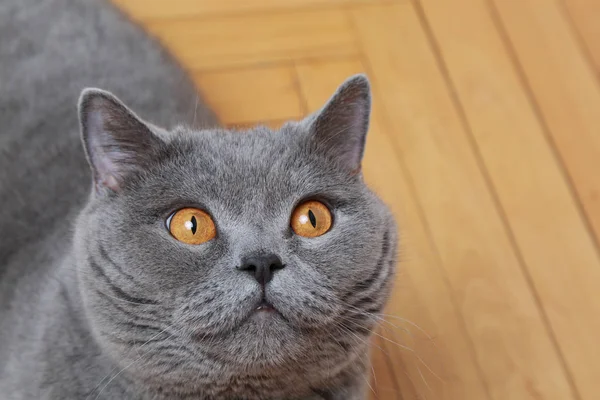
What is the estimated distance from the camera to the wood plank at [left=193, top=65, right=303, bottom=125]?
1642mm

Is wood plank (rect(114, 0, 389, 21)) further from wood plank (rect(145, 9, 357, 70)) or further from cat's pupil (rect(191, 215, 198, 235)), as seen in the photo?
cat's pupil (rect(191, 215, 198, 235))

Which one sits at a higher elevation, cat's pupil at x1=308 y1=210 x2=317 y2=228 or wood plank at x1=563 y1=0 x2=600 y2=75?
wood plank at x1=563 y1=0 x2=600 y2=75

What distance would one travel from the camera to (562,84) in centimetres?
170

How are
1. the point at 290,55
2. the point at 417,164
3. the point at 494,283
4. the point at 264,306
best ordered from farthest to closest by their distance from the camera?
the point at 290,55 < the point at 417,164 < the point at 494,283 < the point at 264,306

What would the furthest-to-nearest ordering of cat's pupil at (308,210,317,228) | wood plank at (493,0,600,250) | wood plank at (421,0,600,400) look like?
1. wood plank at (493,0,600,250)
2. wood plank at (421,0,600,400)
3. cat's pupil at (308,210,317,228)

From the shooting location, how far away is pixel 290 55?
1.73 m

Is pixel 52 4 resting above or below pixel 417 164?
above

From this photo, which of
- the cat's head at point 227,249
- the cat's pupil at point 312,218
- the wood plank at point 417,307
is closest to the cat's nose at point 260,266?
the cat's head at point 227,249

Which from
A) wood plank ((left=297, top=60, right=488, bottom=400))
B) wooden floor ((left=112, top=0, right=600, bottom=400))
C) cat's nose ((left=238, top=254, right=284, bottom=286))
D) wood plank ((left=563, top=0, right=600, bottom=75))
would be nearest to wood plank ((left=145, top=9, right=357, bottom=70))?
wooden floor ((left=112, top=0, right=600, bottom=400))

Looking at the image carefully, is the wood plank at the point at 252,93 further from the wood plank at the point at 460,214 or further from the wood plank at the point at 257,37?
the wood plank at the point at 460,214

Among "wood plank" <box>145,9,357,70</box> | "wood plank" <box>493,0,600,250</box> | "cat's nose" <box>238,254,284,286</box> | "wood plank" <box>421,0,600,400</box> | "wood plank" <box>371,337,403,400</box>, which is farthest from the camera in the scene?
"wood plank" <box>145,9,357,70</box>

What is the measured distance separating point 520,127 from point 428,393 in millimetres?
673

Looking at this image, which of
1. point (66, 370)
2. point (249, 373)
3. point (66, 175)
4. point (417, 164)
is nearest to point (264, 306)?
point (249, 373)

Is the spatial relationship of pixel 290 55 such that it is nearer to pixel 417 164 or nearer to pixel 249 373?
pixel 417 164
